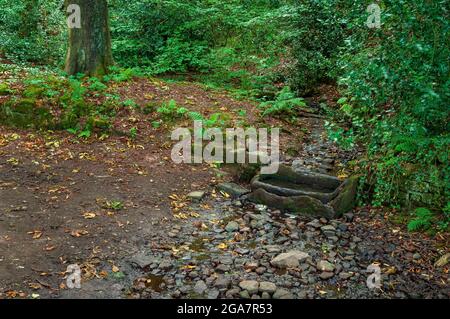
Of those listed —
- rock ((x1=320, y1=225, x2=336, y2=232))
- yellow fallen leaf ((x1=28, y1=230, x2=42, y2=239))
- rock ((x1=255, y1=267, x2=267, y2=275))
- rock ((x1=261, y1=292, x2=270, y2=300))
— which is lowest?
rock ((x1=261, y1=292, x2=270, y2=300))

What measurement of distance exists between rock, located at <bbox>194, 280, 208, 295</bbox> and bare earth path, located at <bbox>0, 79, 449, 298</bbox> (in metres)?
0.02

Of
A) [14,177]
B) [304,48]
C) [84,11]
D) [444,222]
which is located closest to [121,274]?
[14,177]

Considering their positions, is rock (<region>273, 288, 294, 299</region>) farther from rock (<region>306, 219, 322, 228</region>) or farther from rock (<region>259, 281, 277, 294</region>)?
rock (<region>306, 219, 322, 228</region>)

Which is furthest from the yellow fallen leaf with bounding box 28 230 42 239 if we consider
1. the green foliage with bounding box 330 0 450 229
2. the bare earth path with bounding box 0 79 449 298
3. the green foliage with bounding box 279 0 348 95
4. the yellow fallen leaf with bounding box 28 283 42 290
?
the green foliage with bounding box 279 0 348 95

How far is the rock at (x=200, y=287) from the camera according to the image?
4655mm

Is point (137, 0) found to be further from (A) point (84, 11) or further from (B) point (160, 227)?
(B) point (160, 227)

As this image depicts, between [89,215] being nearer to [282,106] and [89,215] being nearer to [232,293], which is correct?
[232,293]

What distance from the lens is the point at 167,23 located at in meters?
14.2

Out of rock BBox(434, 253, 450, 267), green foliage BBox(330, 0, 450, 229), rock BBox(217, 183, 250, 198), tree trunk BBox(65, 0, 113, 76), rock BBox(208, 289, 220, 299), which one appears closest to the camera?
rock BBox(208, 289, 220, 299)

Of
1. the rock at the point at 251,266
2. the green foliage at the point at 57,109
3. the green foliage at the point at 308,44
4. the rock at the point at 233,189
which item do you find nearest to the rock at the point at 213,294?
the rock at the point at 251,266

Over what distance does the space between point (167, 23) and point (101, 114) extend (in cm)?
659

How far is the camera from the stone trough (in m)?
6.49

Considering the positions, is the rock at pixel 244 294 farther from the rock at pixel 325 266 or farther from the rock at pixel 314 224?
the rock at pixel 314 224

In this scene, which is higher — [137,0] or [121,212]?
[137,0]
